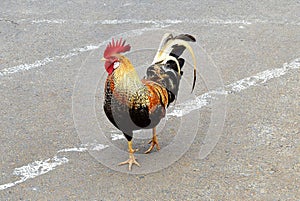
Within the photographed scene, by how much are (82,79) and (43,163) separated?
1.68 m

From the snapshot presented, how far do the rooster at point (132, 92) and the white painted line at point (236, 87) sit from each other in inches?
30.4

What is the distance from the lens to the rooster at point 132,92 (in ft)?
13.9

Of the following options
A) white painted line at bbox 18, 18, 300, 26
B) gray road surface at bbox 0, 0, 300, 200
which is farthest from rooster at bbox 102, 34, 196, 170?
white painted line at bbox 18, 18, 300, 26

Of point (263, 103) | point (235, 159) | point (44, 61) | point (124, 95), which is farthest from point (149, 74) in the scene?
point (44, 61)

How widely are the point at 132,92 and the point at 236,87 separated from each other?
1.89 meters

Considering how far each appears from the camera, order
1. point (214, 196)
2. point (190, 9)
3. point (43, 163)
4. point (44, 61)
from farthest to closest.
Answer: point (190, 9) < point (44, 61) < point (43, 163) < point (214, 196)

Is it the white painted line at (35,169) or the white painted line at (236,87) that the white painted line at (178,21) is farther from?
the white painted line at (35,169)

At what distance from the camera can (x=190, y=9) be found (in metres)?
7.99

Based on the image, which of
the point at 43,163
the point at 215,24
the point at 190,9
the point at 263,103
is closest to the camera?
the point at 43,163

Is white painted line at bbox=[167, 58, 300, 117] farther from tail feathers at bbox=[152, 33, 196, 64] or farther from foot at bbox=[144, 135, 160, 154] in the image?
tail feathers at bbox=[152, 33, 196, 64]

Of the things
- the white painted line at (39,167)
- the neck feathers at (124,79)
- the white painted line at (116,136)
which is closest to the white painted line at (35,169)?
the white painted line at (39,167)

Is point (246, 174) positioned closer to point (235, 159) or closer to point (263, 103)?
point (235, 159)

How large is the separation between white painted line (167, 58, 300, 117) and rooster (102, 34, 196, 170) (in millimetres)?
771

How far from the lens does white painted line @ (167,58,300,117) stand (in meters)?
5.48
